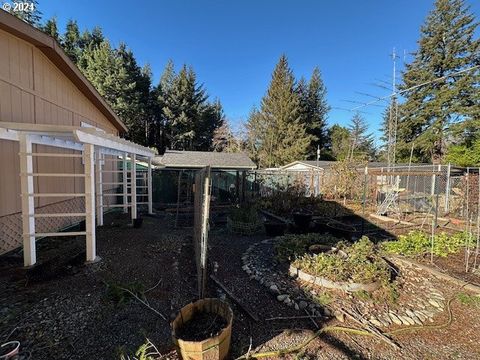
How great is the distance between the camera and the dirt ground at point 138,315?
Answer: 2.32m

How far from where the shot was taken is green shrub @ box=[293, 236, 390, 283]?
11.8 ft

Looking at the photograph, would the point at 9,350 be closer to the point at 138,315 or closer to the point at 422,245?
the point at 138,315

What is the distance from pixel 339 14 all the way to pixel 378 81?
380 cm

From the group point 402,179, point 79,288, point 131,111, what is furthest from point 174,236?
point 131,111

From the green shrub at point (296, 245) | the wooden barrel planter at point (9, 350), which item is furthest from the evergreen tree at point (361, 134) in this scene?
the wooden barrel planter at point (9, 350)

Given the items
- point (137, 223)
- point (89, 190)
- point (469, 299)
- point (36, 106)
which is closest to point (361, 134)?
point (469, 299)

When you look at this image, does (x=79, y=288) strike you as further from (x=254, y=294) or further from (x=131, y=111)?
(x=131, y=111)

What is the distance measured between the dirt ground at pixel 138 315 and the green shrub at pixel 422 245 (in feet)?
4.26

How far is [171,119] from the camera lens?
23.3 meters

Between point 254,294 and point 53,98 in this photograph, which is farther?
point 53,98

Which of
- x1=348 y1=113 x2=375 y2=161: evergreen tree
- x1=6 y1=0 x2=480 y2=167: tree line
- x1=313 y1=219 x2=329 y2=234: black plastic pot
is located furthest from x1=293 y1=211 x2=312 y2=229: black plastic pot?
x1=348 y1=113 x2=375 y2=161: evergreen tree

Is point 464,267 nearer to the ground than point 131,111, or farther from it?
nearer to the ground

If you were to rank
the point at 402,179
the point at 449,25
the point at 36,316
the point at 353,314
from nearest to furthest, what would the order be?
the point at 36,316 → the point at 353,314 → the point at 402,179 → the point at 449,25

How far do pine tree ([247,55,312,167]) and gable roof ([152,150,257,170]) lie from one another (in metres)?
12.0
